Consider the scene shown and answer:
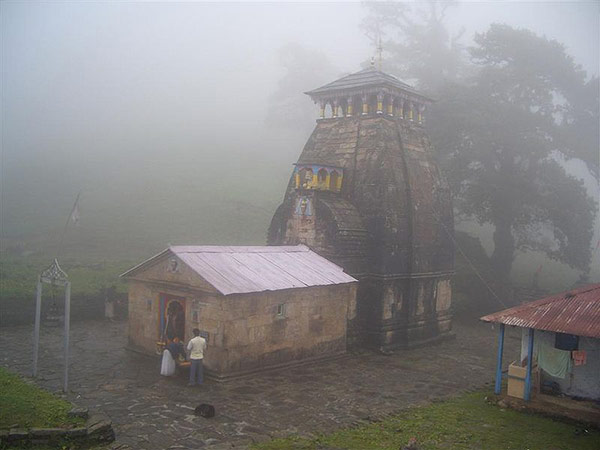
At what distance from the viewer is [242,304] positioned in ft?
46.9

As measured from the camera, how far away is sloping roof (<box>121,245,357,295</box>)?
47.9ft

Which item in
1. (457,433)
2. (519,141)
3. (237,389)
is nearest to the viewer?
(457,433)

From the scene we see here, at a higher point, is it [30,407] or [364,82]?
[364,82]

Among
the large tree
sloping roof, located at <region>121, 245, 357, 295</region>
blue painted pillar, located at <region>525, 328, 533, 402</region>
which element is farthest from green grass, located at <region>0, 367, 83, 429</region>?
the large tree

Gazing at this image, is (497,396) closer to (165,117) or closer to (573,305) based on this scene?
(573,305)

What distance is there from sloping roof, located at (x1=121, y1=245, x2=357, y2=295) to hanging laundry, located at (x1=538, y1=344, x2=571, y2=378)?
6294mm

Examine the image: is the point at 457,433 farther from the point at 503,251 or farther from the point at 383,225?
the point at 503,251

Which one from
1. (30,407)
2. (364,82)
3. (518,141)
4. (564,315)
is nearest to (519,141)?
(518,141)

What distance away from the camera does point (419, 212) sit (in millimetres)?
20047

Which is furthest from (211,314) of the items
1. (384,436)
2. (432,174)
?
(432,174)

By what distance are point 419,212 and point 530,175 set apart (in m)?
14.2

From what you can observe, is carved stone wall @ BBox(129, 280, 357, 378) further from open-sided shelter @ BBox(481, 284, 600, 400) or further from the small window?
open-sided shelter @ BBox(481, 284, 600, 400)

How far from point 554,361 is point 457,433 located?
350 cm

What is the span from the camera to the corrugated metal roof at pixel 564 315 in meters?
11.8
